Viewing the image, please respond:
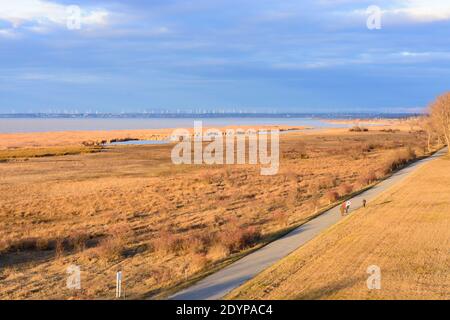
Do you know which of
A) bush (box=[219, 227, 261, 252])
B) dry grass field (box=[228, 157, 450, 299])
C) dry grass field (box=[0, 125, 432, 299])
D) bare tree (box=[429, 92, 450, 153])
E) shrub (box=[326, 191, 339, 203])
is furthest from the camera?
bare tree (box=[429, 92, 450, 153])

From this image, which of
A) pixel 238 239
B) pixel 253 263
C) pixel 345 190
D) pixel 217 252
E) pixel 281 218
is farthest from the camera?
pixel 345 190

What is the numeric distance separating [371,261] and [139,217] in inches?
662

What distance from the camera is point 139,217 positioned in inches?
1272

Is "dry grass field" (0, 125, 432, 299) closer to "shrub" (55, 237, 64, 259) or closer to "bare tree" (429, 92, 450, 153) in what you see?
"shrub" (55, 237, 64, 259)

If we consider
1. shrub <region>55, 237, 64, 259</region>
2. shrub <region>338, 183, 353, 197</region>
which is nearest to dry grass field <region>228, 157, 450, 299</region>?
shrub <region>338, 183, 353, 197</region>

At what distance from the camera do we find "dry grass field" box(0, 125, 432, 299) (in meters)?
19.9

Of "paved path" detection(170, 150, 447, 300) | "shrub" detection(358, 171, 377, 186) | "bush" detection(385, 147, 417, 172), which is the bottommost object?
"paved path" detection(170, 150, 447, 300)

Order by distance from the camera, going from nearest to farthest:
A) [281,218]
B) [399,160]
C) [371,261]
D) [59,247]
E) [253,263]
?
[371,261] < [253,263] < [59,247] < [281,218] < [399,160]

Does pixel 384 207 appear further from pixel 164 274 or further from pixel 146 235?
pixel 164 274

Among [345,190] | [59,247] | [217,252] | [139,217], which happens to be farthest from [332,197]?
[59,247]

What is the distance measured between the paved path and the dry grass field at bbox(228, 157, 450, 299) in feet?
1.81

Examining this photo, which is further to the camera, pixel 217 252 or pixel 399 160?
pixel 399 160

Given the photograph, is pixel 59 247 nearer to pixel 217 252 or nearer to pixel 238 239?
pixel 217 252
